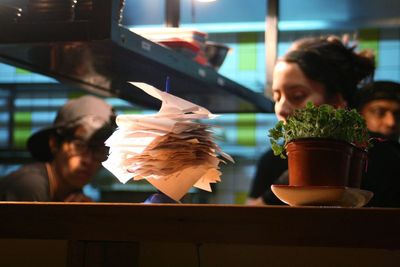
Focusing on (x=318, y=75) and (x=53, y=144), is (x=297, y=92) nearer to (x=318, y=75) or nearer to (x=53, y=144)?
(x=318, y=75)

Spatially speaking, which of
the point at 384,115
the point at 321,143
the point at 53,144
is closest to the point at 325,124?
the point at 321,143

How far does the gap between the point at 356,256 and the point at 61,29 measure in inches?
47.6

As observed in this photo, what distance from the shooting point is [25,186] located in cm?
327

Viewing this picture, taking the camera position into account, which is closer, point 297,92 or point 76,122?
point 297,92

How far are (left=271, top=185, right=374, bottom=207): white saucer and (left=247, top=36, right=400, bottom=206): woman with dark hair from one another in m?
1.17

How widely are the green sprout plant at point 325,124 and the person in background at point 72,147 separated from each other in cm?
191

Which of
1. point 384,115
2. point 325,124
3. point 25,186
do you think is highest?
point 325,124

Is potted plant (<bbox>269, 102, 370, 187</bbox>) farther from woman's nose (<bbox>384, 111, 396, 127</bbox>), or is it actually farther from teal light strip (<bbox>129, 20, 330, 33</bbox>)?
teal light strip (<bbox>129, 20, 330, 33</bbox>)

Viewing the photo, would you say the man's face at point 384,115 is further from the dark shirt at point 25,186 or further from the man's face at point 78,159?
the dark shirt at point 25,186

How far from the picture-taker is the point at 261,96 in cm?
379

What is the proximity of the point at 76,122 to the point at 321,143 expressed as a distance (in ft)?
6.96

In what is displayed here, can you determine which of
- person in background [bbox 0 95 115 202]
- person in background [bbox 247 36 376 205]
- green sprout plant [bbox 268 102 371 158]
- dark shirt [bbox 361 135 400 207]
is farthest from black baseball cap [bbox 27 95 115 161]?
green sprout plant [bbox 268 102 371 158]

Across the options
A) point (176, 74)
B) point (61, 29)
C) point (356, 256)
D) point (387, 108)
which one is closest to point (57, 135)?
point (176, 74)

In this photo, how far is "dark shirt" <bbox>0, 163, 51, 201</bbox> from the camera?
3240 millimetres
